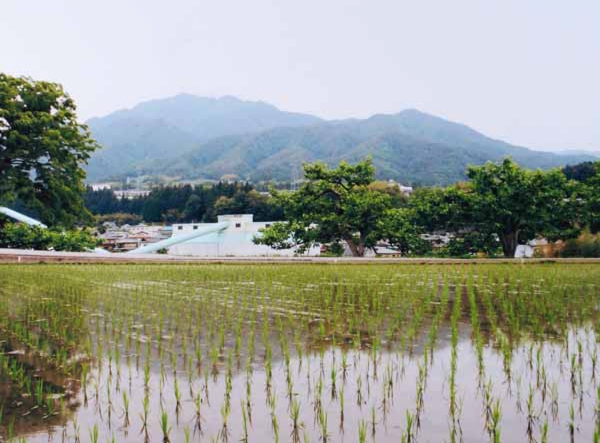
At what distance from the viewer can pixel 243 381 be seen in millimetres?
4844

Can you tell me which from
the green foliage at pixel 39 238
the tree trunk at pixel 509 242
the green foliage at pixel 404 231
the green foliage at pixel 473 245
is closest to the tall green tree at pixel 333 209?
the green foliage at pixel 404 231

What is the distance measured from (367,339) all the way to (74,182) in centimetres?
1944

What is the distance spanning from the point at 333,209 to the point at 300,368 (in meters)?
19.7

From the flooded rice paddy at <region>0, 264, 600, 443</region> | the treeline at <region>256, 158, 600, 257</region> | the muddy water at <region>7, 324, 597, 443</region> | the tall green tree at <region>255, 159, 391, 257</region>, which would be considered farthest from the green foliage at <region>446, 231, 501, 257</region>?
the muddy water at <region>7, 324, 597, 443</region>

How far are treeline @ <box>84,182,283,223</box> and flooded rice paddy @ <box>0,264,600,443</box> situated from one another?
1956 inches

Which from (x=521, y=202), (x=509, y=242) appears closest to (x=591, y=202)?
(x=521, y=202)

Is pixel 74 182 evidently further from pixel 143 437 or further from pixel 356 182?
pixel 143 437

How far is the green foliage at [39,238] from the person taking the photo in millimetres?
25031

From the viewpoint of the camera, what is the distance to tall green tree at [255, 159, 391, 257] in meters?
24.1

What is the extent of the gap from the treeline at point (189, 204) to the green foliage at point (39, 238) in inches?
1292

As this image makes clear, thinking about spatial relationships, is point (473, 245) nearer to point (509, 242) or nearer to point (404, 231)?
point (509, 242)

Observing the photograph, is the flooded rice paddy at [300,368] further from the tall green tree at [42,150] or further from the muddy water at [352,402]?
the tall green tree at [42,150]

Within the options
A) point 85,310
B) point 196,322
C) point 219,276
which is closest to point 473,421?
point 196,322

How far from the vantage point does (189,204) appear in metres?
73.3
